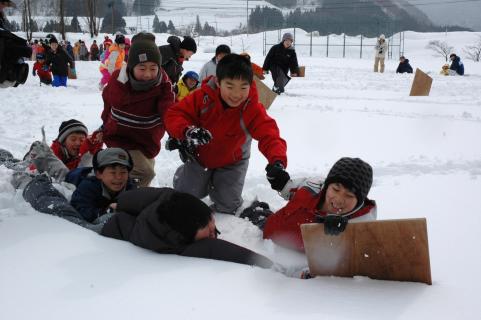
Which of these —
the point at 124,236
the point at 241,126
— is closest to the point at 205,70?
the point at 241,126

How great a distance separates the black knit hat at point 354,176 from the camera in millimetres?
2244

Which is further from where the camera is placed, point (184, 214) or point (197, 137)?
point (197, 137)

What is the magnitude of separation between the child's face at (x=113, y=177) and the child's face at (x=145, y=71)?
664 millimetres

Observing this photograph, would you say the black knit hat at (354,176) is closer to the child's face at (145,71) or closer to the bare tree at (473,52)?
the child's face at (145,71)

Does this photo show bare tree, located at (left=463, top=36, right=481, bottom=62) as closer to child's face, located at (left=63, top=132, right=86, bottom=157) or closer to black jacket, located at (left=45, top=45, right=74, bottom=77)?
black jacket, located at (left=45, top=45, right=74, bottom=77)

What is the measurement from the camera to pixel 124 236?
215 cm

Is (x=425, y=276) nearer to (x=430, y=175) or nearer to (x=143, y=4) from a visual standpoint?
(x=430, y=175)

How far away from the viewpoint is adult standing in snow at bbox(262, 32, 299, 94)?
381 inches

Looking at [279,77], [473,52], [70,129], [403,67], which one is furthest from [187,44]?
[473,52]

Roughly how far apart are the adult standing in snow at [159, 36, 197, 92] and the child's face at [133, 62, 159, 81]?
6.86ft

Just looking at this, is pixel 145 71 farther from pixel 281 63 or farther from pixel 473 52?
pixel 473 52

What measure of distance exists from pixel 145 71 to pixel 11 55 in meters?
0.92

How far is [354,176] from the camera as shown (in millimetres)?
2240

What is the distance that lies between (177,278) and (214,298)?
21 centimetres
